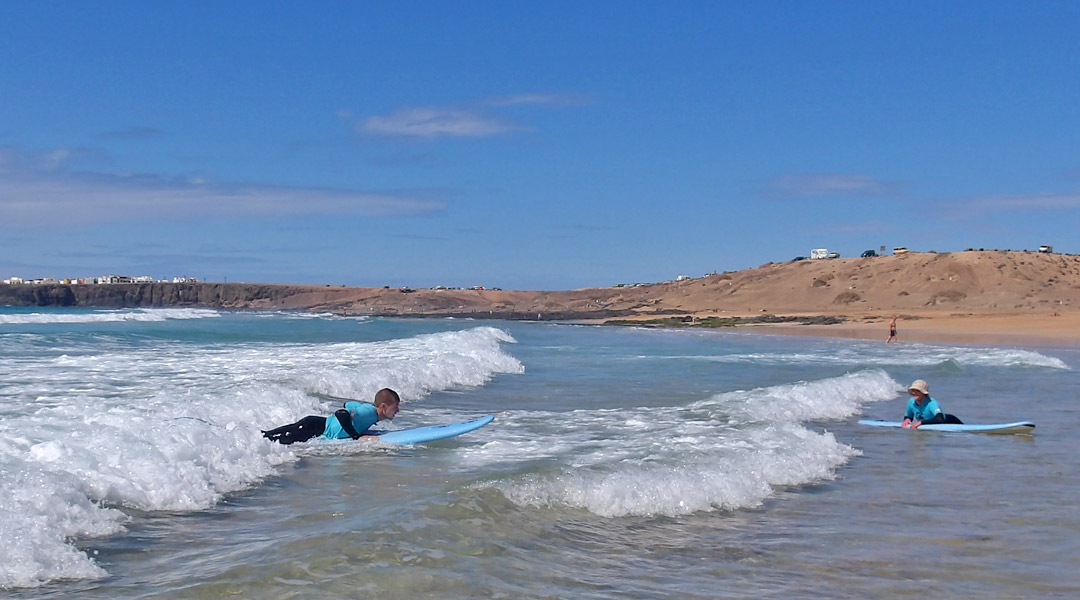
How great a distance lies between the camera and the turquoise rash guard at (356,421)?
9867 mm

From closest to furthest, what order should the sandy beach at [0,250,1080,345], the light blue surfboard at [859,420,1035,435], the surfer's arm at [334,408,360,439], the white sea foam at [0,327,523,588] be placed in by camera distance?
the white sea foam at [0,327,523,588], the surfer's arm at [334,408,360,439], the light blue surfboard at [859,420,1035,435], the sandy beach at [0,250,1080,345]

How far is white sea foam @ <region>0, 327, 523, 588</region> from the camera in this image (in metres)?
5.95

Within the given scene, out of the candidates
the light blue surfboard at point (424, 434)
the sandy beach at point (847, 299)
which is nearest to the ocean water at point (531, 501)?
the light blue surfboard at point (424, 434)

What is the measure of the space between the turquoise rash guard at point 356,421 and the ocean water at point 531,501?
0.47 ft

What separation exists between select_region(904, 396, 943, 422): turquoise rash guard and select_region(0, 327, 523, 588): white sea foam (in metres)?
7.86

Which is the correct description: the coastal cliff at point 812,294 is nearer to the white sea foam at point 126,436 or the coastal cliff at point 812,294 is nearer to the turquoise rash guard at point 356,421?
the white sea foam at point 126,436

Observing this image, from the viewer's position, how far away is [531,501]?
710 cm

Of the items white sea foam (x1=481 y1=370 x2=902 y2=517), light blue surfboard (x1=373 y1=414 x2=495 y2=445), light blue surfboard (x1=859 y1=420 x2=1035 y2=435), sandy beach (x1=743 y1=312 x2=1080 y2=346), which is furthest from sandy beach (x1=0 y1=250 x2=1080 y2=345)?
light blue surfboard (x1=373 y1=414 x2=495 y2=445)

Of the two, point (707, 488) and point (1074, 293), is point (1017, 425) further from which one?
point (1074, 293)

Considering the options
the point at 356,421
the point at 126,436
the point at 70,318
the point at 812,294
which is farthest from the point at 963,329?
the point at 70,318

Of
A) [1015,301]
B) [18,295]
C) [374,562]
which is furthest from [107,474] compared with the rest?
[18,295]

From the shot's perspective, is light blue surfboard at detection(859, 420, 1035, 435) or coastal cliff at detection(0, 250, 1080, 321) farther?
coastal cliff at detection(0, 250, 1080, 321)

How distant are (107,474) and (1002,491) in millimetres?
7748

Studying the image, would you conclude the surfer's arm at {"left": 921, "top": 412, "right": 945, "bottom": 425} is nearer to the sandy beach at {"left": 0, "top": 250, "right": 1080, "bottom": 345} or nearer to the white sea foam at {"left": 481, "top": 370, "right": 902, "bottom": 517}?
the white sea foam at {"left": 481, "top": 370, "right": 902, "bottom": 517}
